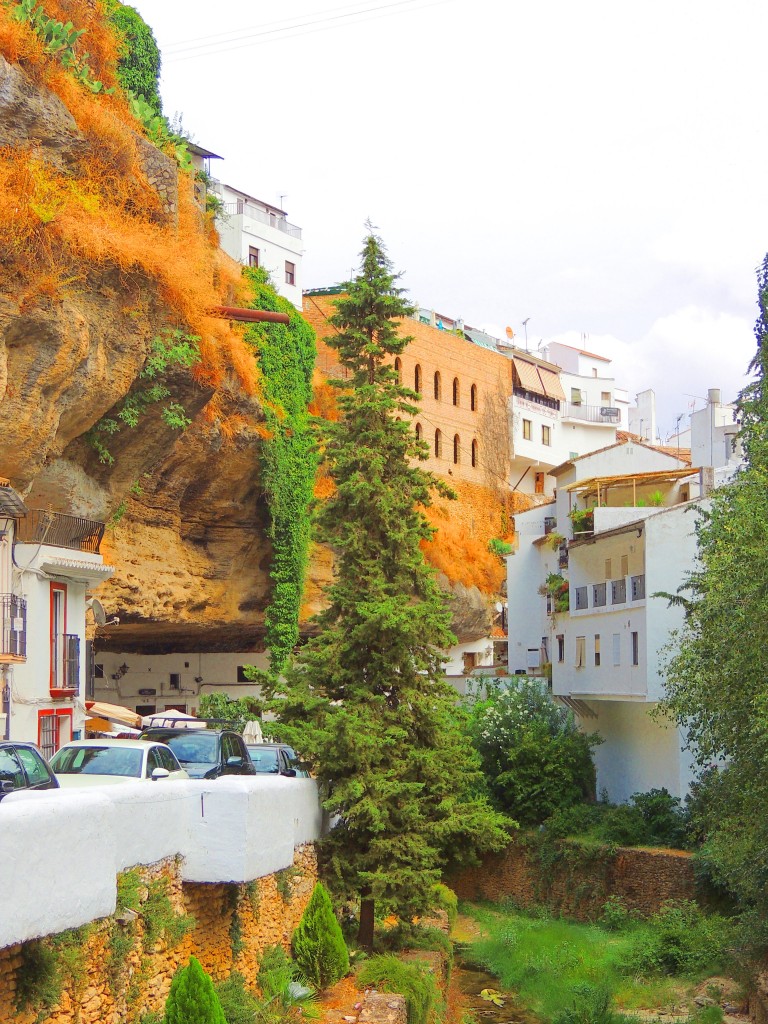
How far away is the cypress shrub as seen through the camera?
11953mm

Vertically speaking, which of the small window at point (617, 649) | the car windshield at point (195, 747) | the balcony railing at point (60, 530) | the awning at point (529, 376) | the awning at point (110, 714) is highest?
the awning at point (529, 376)

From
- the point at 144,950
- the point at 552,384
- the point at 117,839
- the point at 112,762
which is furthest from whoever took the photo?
the point at 552,384

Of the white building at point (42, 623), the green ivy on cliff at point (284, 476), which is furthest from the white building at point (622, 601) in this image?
the white building at point (42, 623)

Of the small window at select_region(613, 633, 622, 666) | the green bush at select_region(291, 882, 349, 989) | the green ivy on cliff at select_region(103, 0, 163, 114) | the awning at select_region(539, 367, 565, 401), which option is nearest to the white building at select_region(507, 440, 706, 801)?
the small window at select_region(613, 633, 622, 666)

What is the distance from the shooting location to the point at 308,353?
44.9m

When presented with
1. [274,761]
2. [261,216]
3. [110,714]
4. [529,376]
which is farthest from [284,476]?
[529,376]

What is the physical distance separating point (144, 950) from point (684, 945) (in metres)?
19.1

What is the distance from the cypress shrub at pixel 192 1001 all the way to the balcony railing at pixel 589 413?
65.7 metres

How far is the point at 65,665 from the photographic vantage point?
2802 centimetres

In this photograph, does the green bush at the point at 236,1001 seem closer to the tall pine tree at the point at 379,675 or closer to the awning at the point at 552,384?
the tall pine tree at the point at 379,675

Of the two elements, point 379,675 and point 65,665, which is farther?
Result: point 65,665

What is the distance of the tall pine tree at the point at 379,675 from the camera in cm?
2245

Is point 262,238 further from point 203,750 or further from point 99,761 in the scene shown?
point 99,761

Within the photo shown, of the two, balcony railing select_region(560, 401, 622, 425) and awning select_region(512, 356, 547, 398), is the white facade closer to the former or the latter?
awning select_region(512, 356, 547, 398)
